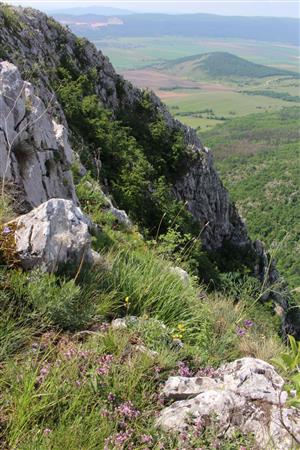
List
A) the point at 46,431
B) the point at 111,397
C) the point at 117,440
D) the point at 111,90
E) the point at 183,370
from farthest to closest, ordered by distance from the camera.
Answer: the point at 111,90 → the point at 183,370 → the point at 111,397 → the point at 117,440 → the point at 46,431

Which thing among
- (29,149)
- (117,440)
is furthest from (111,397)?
(29,149)

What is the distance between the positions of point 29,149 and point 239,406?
5.74 metres

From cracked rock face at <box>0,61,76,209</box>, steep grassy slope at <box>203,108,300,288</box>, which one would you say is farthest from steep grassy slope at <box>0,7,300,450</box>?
steep grassy slope at <box>203,108,300,288</box>

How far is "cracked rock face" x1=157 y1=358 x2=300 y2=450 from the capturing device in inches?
110

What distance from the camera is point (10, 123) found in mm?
7148

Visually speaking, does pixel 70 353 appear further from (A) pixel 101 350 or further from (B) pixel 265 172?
(B) pixel 265 172

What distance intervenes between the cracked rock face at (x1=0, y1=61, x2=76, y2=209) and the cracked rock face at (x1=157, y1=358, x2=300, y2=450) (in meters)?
4.10

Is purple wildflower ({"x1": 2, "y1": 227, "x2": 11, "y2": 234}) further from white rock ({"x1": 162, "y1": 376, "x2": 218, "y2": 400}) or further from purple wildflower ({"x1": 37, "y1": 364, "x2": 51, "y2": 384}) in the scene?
white rock ({"x1": 162, "y1": 376, "x2": 218, "y2": 400})

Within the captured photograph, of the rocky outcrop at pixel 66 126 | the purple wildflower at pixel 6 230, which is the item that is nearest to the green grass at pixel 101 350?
the purple wildflower at pixel 6 230

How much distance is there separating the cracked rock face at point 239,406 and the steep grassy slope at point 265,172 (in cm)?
2452

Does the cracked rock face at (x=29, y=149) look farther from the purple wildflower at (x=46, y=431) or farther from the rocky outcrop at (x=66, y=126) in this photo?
the purple wildflower at (x=46, y=431)

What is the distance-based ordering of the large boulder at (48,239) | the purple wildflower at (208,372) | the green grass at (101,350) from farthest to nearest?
1. the large boulder at (48,239)
2. the purple wildflower at (208,372)
3. the green grass at (101,350)

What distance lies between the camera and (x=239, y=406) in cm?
302

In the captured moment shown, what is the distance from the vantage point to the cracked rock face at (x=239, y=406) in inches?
110
